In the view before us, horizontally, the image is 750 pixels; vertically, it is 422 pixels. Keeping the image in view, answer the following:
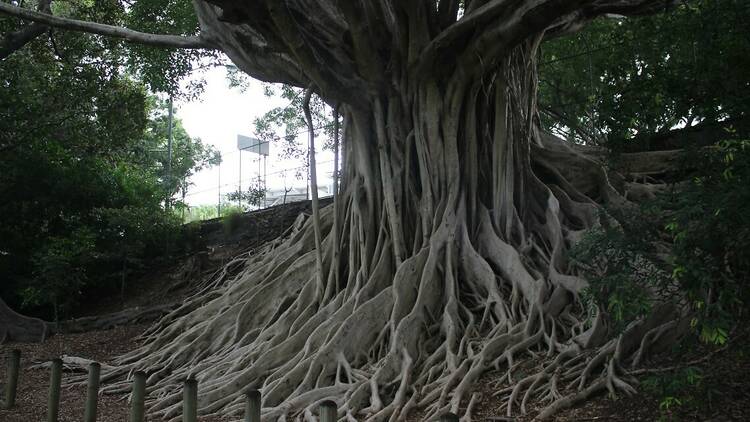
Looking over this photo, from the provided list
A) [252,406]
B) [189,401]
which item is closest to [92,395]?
[189,401]

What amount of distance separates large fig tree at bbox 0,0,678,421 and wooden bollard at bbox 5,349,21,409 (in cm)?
113

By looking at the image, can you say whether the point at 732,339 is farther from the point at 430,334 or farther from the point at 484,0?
the point at 484,0

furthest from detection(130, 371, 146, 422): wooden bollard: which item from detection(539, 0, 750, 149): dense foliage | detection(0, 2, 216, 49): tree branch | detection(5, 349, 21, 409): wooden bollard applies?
detection(0, 2, 216, 49): tree branch

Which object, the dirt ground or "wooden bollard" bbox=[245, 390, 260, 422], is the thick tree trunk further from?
"wooden bollard" bbox=[245, 390, 260, 422]

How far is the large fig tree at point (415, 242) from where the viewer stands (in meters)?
5.49

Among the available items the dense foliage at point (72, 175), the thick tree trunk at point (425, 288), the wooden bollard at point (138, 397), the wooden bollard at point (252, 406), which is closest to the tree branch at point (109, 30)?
the thick tree trunk at point (425, 288)

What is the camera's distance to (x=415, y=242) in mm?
7266

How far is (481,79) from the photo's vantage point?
7.32 m

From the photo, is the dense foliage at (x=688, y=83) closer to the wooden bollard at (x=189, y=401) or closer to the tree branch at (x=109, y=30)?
the wooden bollard at (x=189, y=401)

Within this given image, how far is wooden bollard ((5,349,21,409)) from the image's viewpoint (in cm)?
650

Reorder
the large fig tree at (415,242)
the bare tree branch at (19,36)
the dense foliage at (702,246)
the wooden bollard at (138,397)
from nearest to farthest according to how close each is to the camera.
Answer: the dense foliage at (702,246) < the wooden bollard at (138,397) < the large fig tree at (415,242) < the bare tree branch at (19,36)

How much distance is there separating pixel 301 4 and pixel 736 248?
5.82m

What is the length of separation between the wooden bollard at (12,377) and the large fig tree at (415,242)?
1.13 metres

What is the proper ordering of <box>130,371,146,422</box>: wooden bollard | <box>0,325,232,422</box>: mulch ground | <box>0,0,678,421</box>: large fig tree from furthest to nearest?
<box>0,325,232,422</box>: mulch ground < <box>0,0,678,421</box>: large fig tree < <box>130,371,146,422</box>: wooden bollard
